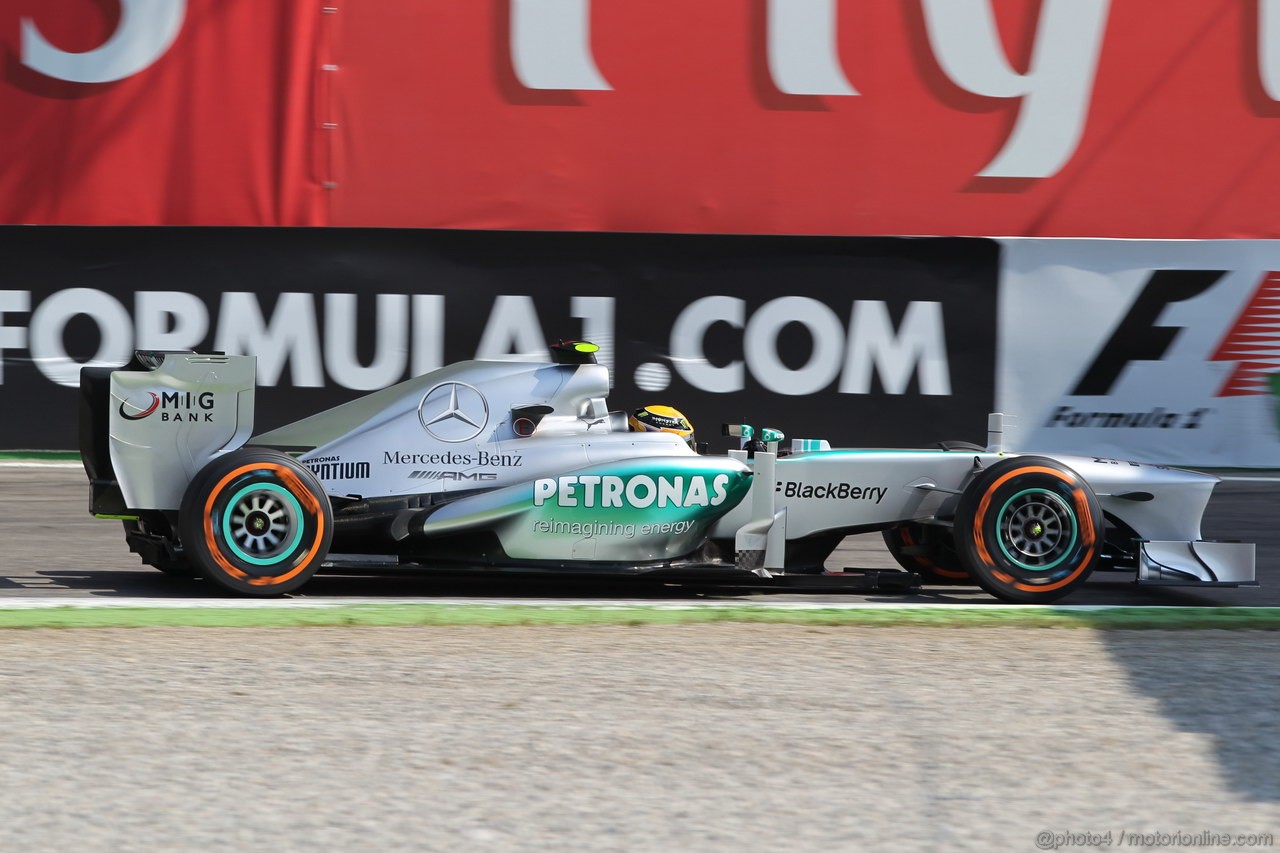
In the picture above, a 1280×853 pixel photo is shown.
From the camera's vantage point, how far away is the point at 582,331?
12531 millimetres

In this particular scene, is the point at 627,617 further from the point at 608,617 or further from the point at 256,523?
the point at 256,523

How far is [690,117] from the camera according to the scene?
14.2m

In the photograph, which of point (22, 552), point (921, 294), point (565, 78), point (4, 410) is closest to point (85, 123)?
point (4, 410)

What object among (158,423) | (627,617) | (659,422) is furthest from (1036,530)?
(158,423)

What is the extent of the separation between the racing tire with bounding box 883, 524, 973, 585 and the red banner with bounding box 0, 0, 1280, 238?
6925 mm

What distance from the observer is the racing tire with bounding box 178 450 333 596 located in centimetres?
666

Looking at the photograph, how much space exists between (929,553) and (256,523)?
133 inches

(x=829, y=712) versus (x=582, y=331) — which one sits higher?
(x=582, y=331)

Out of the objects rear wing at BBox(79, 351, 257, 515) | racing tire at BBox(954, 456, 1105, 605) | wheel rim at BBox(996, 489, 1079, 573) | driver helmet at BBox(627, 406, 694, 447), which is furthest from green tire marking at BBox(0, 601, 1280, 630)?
driver helmet at BBox(627, 406, 694, 447)

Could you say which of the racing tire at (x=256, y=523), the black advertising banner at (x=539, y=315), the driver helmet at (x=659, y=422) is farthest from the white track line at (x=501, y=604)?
the black advertising banner at (x=539, y=315)

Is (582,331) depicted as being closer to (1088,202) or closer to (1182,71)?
(1088,202)

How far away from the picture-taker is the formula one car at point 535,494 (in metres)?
6.76

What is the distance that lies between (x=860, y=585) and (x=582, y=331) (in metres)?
5.75

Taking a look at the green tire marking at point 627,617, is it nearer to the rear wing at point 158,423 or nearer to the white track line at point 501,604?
the white track line at point 501,604
